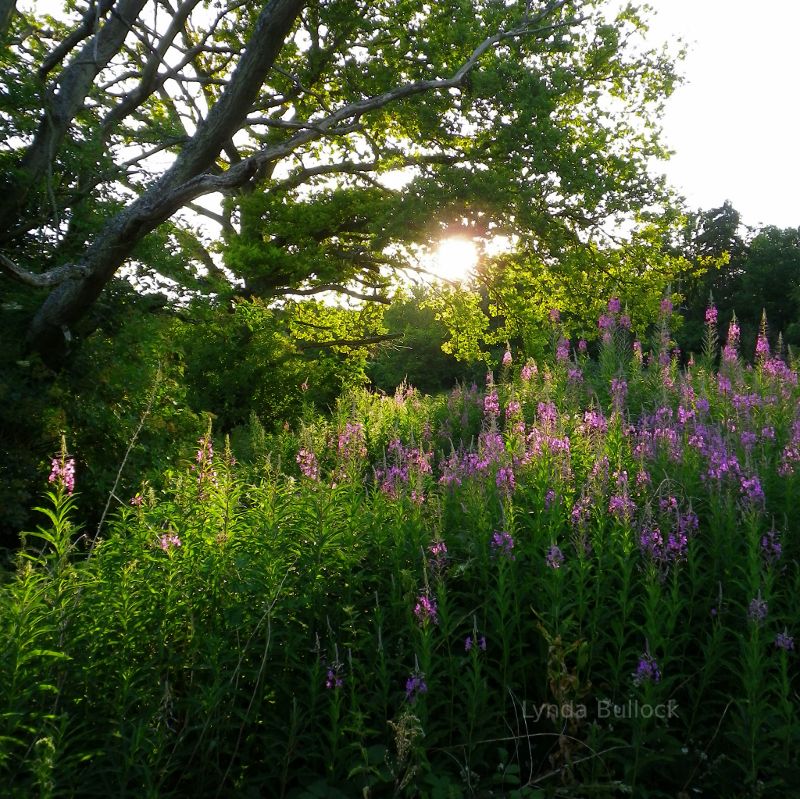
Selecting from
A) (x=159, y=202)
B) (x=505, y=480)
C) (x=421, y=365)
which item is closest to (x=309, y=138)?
(x=159, y=202)

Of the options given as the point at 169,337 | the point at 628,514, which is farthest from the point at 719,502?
the point at 169,337

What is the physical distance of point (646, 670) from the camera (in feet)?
10.3

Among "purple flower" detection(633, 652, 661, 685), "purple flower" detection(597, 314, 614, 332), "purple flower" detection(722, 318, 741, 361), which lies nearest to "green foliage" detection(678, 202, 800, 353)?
"purple flower" detection(597, 314, 614, 332)

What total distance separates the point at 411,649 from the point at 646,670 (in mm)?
1150

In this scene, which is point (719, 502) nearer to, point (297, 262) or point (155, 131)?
point (155, 131)

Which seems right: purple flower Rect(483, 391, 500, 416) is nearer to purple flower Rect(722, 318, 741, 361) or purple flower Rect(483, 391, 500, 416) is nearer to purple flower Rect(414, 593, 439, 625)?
purple flower Rect(414, 593, 439, 625)

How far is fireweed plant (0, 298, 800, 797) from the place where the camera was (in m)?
2.95

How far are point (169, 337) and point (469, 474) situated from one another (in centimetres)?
591

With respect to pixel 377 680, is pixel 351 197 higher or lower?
higher

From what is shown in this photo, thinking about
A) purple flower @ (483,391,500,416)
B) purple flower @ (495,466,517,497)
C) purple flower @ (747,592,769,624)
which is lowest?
purple flower @ (747,592,769,624)

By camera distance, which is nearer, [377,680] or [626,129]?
[377,680]

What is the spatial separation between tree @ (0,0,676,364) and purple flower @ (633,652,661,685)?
22.5 ft

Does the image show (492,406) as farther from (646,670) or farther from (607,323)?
(607,323)

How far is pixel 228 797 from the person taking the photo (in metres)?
3.07
